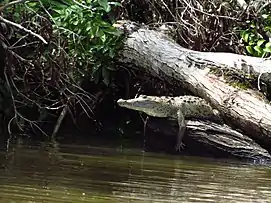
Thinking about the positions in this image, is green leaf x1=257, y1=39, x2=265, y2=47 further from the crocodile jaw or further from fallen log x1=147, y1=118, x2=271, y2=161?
the crocodile jaw

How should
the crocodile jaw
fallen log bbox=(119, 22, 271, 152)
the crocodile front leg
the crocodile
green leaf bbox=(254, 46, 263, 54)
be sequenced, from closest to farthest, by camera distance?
fallen log bbox=(119, 22, 271, 152)
the crocodile front leg
the crocodile
the crocodile jaw
green leaf bbox=(254, 46, 263, 54)

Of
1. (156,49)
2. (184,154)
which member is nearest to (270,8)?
(156,49)

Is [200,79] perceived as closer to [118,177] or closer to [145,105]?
[145,105]

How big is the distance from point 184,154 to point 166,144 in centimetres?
47

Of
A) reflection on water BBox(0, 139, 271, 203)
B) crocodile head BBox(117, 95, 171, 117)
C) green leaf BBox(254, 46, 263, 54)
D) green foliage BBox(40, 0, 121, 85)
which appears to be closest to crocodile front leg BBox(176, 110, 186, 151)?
crocodile head BBox(117, 95, 171, 117)

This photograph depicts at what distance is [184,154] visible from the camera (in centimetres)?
731

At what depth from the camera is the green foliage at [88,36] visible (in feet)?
23.8

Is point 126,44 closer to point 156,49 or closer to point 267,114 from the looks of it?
point 156,49

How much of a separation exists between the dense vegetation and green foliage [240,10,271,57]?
1cm

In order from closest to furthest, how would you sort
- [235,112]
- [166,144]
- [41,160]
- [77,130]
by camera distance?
[41,160]
[235,112]
[166,144]
[77,130]

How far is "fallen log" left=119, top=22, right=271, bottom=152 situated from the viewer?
19.8ft

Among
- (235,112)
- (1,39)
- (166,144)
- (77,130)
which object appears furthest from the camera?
(77,130)

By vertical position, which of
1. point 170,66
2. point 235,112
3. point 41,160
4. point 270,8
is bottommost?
point 41,160

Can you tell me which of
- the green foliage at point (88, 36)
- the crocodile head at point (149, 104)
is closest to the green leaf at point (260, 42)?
the crocodile head at point (149, 104)
